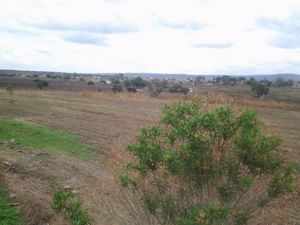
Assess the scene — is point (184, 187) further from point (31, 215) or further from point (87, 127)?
point (87, 127)

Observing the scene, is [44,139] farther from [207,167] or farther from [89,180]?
[207,167]

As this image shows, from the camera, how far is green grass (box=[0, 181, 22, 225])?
27.9ft

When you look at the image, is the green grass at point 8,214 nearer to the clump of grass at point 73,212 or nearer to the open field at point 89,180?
the open field at point 89,180

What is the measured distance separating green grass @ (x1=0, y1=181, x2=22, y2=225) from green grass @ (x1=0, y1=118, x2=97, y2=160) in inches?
189

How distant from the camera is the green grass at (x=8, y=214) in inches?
335

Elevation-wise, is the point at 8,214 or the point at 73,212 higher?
the point at 73,212

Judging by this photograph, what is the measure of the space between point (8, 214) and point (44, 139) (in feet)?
23.1

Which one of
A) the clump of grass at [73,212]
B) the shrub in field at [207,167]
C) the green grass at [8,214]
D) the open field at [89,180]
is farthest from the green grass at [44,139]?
the shrub in field at [207,167]

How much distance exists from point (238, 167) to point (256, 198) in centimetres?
63

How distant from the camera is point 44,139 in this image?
15.6 meters

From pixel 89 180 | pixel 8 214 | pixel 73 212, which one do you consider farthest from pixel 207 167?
pixel 89 180

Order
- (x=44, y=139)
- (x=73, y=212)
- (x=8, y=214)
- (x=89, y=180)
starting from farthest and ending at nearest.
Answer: (x=44, y=139)
(x=89, y=180)
(x=8, y=214)
(x=73, y=212)

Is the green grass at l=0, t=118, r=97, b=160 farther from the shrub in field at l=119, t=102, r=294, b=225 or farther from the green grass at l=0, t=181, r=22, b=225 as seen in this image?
the shrub in field at l=119, t=102, r=294, b=225

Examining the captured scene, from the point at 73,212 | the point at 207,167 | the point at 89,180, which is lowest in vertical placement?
the point at 89,180
